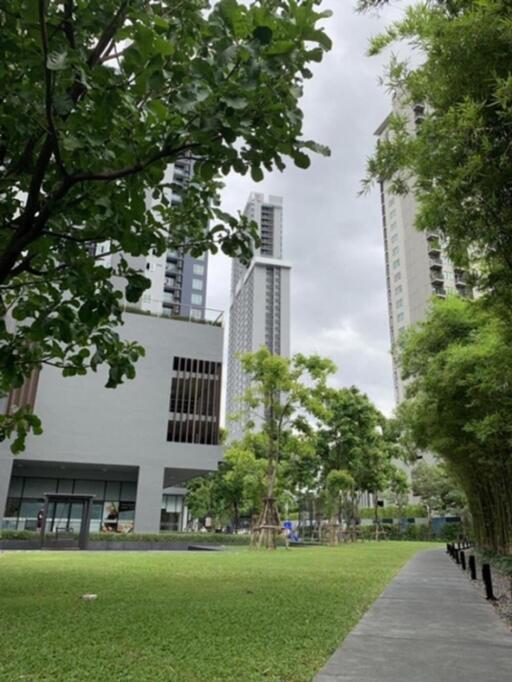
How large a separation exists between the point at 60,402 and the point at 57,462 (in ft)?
9.06

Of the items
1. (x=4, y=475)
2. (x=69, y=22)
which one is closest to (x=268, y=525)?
(x=4, y=475)

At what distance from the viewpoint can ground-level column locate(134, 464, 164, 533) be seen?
2420 centimetres

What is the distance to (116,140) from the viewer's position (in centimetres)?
276

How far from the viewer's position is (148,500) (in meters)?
24.4

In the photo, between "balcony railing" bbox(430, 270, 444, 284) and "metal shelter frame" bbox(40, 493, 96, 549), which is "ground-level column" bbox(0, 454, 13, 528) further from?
"balcony railing" bbox(430, 270, 444, 284)

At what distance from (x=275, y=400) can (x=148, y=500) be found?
8.16 m

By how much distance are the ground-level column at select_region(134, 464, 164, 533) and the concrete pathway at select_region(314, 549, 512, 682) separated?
18807 millimetres

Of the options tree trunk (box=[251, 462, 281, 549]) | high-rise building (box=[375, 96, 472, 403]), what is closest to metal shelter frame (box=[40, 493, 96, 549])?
tree trunk (box=[251, 462, 281, 549])

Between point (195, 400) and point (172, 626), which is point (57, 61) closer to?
point (172, 626)

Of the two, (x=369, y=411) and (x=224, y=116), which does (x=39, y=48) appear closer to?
(x=224, y=116)

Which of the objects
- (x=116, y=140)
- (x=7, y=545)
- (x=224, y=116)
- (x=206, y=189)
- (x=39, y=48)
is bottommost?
(x=7, y=545)

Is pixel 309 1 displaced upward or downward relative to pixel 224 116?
upward

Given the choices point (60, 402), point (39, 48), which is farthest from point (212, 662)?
point (60, 402)

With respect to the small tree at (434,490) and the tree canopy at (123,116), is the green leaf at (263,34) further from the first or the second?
the small tree at (434,490)
